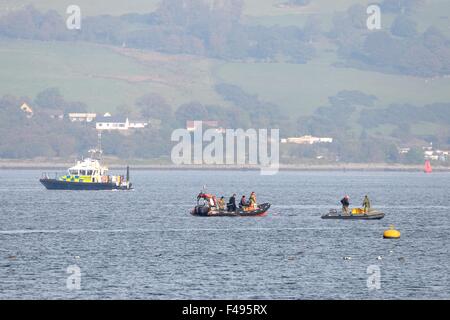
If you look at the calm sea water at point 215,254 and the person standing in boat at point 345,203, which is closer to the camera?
the calm sea water at point 215,254

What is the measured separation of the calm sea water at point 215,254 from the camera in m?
68.8

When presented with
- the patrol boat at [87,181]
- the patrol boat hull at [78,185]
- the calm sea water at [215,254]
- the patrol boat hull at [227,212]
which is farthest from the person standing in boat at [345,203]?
the patrol boat hull at [78,185]

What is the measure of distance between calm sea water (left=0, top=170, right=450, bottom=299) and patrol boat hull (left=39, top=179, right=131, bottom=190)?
51.0 m

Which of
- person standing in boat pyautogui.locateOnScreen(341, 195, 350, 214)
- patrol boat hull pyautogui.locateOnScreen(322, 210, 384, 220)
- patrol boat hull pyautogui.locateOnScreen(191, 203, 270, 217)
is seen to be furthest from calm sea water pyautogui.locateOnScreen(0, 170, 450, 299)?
person standing in boat pyautogui.locateOnScreen(341, 195, 350, 214)

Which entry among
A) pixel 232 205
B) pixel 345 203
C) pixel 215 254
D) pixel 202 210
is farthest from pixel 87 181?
pixel 215 254

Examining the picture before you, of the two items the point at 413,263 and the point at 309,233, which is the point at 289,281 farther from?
the point at 309,233

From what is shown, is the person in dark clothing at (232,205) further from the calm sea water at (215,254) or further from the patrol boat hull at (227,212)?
the calm sea water at (215,254)

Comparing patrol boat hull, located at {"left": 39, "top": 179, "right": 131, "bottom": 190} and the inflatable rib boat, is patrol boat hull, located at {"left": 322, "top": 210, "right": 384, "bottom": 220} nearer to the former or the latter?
the inflatable rib boat

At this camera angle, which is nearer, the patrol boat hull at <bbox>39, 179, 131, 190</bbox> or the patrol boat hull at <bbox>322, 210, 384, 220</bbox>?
the patrol boat hull at <bbox>322, 210, 384, 220</bbox>

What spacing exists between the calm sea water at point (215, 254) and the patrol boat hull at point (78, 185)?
5101 centimetres

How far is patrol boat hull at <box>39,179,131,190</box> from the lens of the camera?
637ft
